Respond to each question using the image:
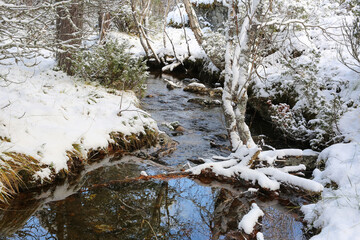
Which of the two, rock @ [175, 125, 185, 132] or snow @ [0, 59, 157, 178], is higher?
snow @ [0, 59, 157, 178]

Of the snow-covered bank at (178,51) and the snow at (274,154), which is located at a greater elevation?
the snow-covered bank at (178,51)

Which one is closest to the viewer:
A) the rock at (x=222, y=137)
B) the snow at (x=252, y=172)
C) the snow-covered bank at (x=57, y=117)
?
the snow-covered bank at (x=57, y=117)

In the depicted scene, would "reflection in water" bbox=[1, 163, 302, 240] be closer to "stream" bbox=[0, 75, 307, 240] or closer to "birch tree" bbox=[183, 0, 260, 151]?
"stream" bbox=[0, 75, 307, 240]

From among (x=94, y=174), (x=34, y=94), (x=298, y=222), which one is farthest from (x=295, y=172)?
(x=34, y=94)

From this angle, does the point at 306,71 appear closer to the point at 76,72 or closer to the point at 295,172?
the point at 295,172

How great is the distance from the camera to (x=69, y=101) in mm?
4938

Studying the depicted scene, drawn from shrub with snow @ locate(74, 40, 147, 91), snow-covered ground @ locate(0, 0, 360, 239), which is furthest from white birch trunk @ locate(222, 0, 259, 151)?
shrub with snow @ locate(74, 40, 147, 91)

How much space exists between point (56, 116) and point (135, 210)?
81.4 inches

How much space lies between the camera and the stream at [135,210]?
Result: 9.50 ft

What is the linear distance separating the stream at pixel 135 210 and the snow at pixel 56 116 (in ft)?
1.51

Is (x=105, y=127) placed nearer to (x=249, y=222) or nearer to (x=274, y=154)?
(x=274, y=154)

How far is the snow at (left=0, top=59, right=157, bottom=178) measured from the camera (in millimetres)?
3746

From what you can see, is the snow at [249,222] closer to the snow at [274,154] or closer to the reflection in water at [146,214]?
the reflection in water at [146,214]

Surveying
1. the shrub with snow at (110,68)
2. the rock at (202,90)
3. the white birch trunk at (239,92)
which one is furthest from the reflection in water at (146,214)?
the rock at (202,90)
